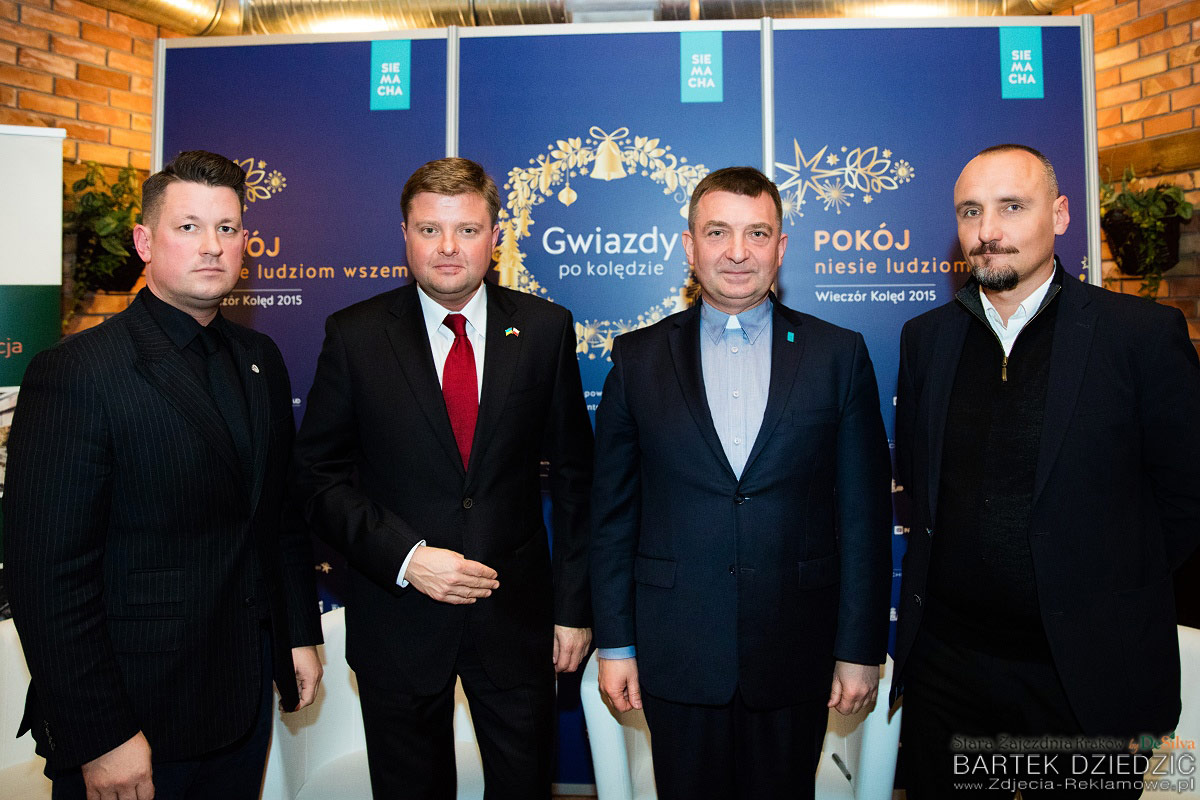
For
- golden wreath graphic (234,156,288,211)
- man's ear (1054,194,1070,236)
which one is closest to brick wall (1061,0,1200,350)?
man's ear (1054,194,1070,236)

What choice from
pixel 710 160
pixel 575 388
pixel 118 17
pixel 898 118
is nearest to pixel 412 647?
pixel 575 388

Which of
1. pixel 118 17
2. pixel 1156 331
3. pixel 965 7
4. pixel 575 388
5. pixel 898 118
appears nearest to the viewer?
pixel 1156 331

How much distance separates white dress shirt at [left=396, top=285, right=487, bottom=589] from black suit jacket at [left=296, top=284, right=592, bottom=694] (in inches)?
1.0

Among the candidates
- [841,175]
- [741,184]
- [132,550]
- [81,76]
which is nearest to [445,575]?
[132,550]

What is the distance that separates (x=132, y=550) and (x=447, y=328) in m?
0.89

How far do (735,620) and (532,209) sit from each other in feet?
6.12

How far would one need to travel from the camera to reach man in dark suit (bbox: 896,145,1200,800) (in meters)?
1.72

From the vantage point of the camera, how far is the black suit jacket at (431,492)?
1933 millimetres

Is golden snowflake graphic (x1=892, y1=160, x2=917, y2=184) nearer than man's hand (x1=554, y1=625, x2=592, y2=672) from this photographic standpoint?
No

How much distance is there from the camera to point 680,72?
302 cm

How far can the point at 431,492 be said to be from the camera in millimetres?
1946

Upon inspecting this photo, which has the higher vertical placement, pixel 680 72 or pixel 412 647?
pixel 680 72

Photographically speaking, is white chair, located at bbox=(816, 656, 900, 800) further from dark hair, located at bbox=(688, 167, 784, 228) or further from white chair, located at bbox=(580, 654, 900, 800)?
dark hair, located at bbox=(688, 167, 784, 228)

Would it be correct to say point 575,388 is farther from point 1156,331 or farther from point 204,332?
point 1156,331
